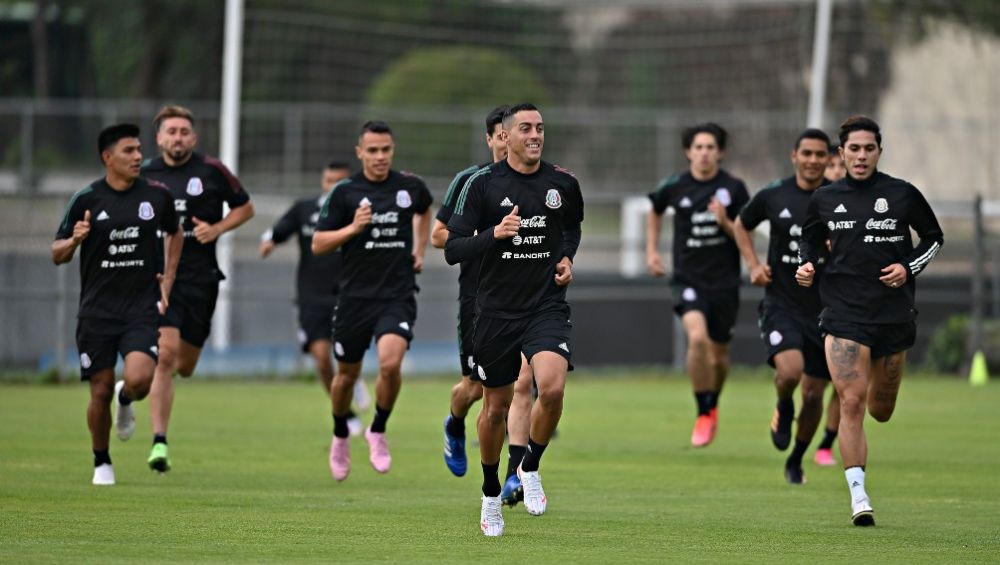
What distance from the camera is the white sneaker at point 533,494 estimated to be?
→ 986 centimetres

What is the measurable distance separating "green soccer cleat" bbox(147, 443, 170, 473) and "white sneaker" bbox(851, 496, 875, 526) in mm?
4931

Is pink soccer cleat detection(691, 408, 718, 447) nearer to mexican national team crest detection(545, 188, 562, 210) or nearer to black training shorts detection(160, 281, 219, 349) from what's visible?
black training shorts detection(160, 281, 219, 349)

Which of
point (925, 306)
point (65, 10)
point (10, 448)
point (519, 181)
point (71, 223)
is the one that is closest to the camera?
point (519, 181)

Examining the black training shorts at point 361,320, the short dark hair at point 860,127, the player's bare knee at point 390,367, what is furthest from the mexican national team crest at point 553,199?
the black training shorts at point 361,320

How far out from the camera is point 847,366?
10273 mm

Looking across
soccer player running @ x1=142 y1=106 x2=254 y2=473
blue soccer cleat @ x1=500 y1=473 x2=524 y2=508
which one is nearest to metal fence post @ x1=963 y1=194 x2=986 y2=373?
soccer player running @ x1=142 y1=106 x2=254 y2=473

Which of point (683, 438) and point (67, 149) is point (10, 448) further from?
point (67, 149)

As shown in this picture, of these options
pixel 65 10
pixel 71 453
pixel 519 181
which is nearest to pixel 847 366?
pixel 519 181

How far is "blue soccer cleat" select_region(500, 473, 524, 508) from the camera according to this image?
10.5 metres

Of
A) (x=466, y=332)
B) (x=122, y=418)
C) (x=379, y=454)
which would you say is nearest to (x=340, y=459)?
(x=379, y=454)

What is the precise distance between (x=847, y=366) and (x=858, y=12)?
19758 mm

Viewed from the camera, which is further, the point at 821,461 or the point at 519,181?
the point at 821,461

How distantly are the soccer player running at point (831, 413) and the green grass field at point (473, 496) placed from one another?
0.34 m

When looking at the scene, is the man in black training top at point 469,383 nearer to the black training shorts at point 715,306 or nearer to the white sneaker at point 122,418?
the white sneaker at point 122,418
